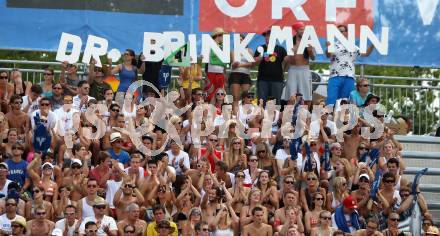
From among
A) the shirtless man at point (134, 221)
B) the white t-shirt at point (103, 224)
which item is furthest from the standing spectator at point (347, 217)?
the white t-shirt at point (103, 224)

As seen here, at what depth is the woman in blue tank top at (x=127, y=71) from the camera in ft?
76.0

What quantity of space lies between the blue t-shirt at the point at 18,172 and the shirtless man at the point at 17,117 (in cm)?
106

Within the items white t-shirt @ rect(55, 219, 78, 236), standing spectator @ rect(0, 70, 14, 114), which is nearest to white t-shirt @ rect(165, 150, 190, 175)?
white t-shirt @ rect(55, 219, 78, 236)

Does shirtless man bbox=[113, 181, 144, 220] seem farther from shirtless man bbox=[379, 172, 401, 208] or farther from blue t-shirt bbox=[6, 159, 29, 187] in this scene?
shirtless man bbox=[379, 172, 401, 208]

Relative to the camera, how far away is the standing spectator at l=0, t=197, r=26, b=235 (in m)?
19.4

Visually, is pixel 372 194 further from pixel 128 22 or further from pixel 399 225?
pixel 128 22

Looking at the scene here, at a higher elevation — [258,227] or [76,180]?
[76,180]

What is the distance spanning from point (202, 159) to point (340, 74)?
3.62 meters

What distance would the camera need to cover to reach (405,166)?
931 inches

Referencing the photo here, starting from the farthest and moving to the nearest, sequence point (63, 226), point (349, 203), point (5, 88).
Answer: point (5, 88), point (349, 203), point (63, 226)

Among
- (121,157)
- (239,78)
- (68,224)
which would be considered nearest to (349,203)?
(121,157)

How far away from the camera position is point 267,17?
983 inches

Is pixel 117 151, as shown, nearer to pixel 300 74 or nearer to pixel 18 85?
pixel 18 85

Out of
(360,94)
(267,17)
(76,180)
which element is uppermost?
(267,17)
